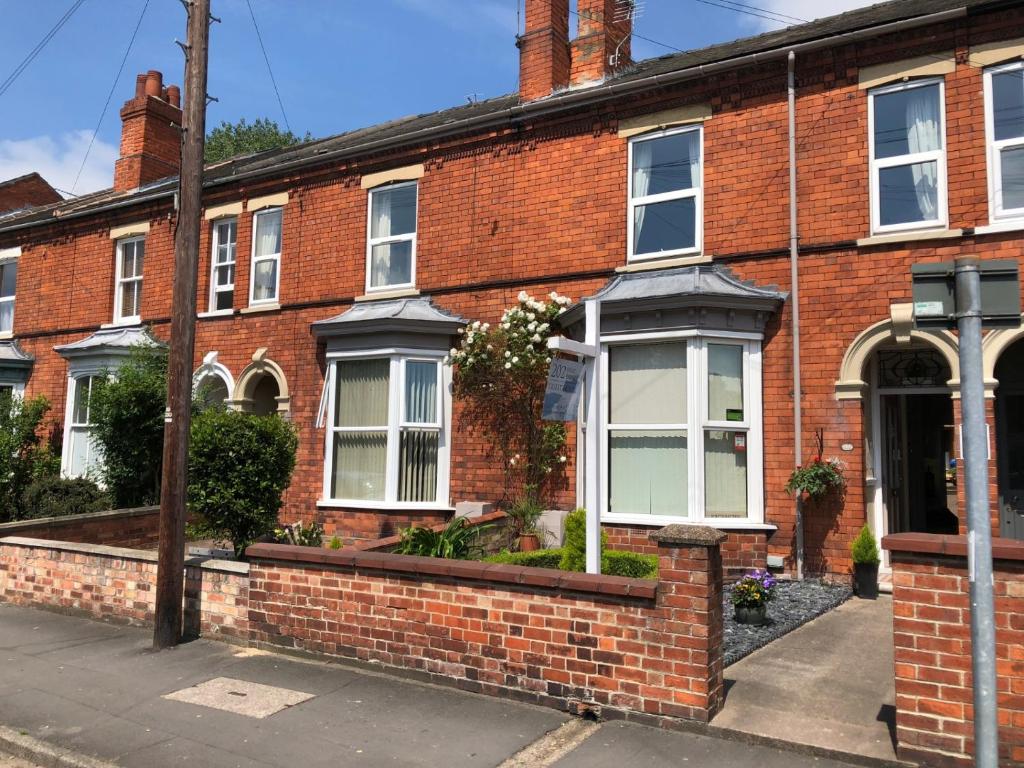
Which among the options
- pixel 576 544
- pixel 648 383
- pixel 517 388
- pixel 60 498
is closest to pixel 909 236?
pixel 648 383

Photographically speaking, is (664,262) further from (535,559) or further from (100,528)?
(100,528)

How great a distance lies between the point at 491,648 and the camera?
5918mm

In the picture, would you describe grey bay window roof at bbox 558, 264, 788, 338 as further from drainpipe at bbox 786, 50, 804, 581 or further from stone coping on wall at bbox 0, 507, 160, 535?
stone coping on wall at bbox 0, 507, 160, 535

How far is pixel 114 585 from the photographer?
855cm

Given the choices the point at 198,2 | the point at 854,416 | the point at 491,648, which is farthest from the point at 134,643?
the point at 854,416

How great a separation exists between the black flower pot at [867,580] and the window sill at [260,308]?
10.2 meters

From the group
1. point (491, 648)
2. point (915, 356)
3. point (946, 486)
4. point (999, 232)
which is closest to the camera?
point (491, 648)

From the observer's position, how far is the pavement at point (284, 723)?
4879 mm

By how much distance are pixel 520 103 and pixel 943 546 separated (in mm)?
10032

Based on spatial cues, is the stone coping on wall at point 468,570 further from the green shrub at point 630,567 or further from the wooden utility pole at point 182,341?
the green shrub at point 630,567

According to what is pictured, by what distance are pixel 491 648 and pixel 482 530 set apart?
170 inches

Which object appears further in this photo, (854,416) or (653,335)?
(653,335)

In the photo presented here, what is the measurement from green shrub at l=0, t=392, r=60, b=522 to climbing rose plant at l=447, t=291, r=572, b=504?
7910 millimetres

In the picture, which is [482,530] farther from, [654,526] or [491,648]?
[491,648]
